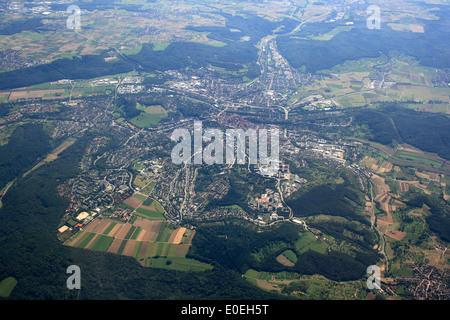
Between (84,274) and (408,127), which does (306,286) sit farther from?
(408,127)

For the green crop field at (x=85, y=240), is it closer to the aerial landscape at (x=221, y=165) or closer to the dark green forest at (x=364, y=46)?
the aerial landscape at (x=221, y=165)

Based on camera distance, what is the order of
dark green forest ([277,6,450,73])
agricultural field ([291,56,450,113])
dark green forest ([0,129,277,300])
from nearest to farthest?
dark green forest ([0,129,277,300])
agricultural field ([291,56,450,113])
dark green forest ([277,6,450,73])

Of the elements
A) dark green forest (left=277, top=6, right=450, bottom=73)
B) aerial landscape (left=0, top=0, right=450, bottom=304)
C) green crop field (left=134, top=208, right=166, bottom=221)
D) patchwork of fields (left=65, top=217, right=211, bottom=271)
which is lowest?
patchwork of fields (left=65, top=217, right=211, bottom=271)

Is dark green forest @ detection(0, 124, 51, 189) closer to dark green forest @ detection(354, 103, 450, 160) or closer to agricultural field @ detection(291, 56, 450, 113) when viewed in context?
agricultural field @ detection(291, 56, 450, 113)

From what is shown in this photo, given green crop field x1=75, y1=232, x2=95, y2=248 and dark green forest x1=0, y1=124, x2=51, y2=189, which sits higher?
dark green forest x1=0, y1=124, x2=51, y2=189

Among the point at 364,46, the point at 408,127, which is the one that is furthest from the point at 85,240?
the point at 364,46

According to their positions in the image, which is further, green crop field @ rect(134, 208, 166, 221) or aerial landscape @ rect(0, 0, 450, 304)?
green crop field @ rect(134, 208, 166, 221)

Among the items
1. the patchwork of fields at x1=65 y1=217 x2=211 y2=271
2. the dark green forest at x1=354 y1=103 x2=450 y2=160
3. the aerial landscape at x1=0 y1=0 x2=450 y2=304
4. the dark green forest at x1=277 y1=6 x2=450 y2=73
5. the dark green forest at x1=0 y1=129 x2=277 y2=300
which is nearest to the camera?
the dark green forest at x1=0 y1=129 x2=277 y2=300

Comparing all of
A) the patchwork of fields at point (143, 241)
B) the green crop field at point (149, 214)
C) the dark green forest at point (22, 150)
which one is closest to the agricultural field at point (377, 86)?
the green crop field at point (149, 214)

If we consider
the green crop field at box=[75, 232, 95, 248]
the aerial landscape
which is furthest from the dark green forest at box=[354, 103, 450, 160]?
the green crop field at box=[75, 232, 95, 248]
